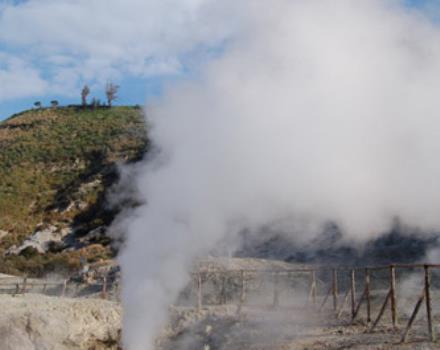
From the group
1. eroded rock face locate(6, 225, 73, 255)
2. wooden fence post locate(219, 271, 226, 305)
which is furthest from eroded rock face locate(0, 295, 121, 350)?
eroded rock face locate(6, 225, 73, 255)

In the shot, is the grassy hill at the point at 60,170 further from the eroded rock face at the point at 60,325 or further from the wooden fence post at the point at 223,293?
the eroded rock face at the point at 60,325

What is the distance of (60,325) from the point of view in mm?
10195

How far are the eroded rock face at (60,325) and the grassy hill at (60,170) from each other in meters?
20.7

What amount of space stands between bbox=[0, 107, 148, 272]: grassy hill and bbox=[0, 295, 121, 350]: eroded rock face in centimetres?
2068

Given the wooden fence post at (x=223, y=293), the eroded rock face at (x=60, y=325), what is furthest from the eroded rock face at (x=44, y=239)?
the eroded rock face at (x=60, y=325)

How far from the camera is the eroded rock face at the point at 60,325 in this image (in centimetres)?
976

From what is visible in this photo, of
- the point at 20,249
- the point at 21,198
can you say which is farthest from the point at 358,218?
the point at 21,198

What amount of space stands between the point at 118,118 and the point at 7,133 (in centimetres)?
1307

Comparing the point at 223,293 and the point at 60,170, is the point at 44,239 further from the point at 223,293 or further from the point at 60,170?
the point at 223,293

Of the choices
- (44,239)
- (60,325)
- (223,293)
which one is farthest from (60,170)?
(60,325)

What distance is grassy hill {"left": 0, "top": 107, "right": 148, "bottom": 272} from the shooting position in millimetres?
38562

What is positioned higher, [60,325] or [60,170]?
[60,170]

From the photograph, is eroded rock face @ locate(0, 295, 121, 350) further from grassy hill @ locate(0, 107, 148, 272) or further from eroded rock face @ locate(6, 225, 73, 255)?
eroded rock face @ locate(6, 225, 73, 255)

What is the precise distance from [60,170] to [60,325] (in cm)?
4679
